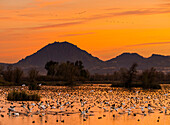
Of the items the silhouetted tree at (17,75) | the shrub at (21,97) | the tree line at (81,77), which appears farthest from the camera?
the silhouetted tree at (17,75)

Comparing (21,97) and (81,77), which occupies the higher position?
(81,77)

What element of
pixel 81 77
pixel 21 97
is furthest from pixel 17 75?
pixel 21 97

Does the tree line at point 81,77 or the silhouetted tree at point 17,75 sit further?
the silhouetted tree at point 17,75

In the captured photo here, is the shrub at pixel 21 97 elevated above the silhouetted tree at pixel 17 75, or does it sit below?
below

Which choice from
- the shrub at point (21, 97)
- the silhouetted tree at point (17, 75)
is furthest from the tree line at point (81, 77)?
the shrub at point (21, 97)

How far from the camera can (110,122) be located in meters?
25.4

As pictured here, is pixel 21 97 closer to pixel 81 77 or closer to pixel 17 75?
pixel 17 75

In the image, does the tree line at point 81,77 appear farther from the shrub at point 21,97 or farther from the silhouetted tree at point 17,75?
the shrub at point 21,97

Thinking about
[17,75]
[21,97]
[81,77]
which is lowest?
[21,97]

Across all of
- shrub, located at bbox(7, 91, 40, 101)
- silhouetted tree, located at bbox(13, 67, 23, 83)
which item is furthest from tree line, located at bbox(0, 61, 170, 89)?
shrub, located at bbox(7, 91, 40, 101)

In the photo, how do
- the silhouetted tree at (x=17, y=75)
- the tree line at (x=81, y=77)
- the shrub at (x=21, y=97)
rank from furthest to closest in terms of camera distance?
the silhouetted tree at (x=17, y=75), the tree line at (x=81, y=77), the shrub at (x=21, y=97)

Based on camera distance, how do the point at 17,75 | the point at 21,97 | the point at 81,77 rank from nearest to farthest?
the point at 21,97 < the point at 17,75 < the point at 81,77

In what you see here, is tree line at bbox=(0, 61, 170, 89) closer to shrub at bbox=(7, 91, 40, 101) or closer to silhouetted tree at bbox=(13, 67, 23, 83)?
silhouetted tree at bbox=(13, 67, 23, 83)

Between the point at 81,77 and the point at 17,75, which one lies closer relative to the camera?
the point at 17,75
